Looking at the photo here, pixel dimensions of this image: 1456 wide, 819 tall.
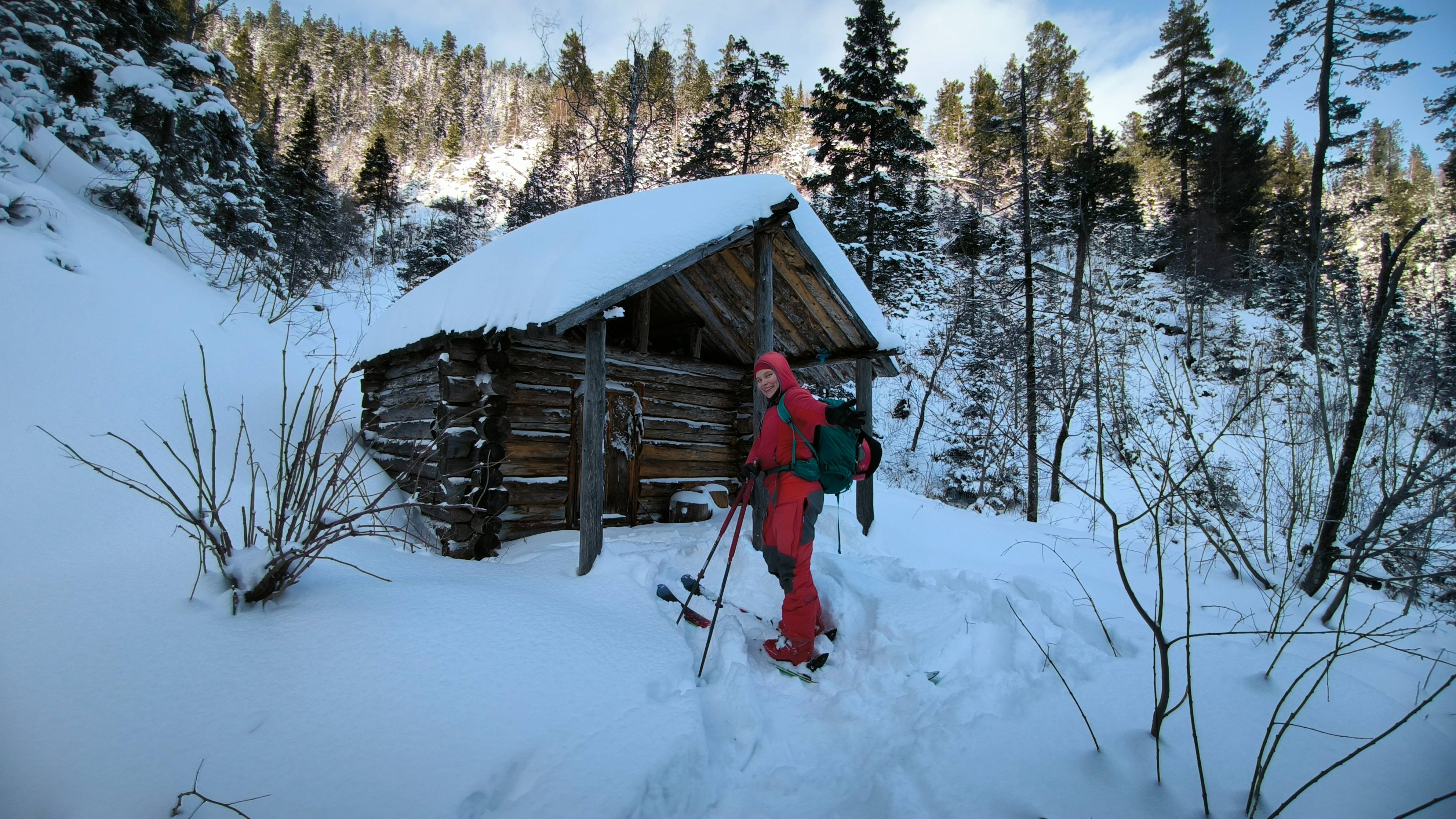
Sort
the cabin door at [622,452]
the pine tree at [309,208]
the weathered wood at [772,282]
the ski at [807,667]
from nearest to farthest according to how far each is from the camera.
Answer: the ski at [807,667] → the weathered wood at [772,282] → the cabin door at [622,452] → the pine tree at [309,208]

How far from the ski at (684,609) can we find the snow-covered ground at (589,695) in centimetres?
6

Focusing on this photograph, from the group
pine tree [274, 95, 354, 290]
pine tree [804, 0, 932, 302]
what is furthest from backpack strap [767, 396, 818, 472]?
pine tree [274, 95, 354, 290]

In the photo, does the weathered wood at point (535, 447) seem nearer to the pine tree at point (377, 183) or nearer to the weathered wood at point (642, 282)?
the weathered wood at point (642, 282)

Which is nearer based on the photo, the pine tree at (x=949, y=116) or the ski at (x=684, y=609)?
the ski at (x=684, y=609)

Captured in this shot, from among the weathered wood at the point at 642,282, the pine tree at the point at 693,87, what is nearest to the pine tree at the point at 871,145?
the weathered wood at the point at 642,282

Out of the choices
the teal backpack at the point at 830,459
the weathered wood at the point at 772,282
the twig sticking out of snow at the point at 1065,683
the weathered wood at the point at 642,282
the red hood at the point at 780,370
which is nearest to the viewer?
the twig sticking out of snow at the point at 1065,683

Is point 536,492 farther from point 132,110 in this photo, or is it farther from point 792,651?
point 132,110

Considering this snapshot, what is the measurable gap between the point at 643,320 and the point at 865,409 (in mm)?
3204

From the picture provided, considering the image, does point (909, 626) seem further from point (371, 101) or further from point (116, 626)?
point (371, 101)

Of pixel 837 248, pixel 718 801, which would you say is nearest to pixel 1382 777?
pixel 718 801

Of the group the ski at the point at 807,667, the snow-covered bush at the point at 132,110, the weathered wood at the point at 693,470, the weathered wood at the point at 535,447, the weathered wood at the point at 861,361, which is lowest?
the ski at the point at 807,667

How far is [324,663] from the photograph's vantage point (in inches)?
94.8

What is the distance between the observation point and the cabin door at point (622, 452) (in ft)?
23.3

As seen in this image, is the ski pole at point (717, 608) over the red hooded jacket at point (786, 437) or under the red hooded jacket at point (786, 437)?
under
